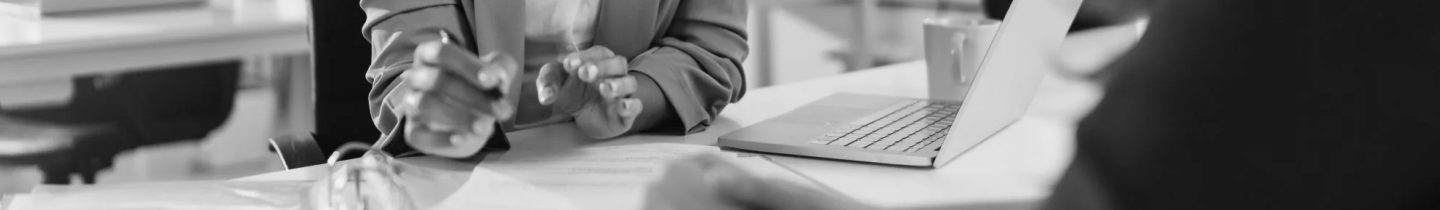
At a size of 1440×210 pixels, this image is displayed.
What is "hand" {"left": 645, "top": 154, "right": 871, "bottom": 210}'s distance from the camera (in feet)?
1.52

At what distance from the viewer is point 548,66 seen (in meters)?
0.82

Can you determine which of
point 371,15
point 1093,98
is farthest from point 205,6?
point 1093,98

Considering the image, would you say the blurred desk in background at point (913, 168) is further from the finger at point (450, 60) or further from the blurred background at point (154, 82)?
the blurred background at point (154, 82)

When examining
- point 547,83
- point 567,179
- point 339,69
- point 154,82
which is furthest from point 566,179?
point 154,82

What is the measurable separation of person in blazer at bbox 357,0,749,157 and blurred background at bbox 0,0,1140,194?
0.94 meters

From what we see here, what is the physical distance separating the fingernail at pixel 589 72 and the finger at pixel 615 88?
0.01 meters

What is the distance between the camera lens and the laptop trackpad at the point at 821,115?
38.2 inches

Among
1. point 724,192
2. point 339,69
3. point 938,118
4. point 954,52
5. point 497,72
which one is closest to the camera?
point 724,192

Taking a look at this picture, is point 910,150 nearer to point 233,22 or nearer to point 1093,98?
point 1093,98

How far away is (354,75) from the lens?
4.18ft

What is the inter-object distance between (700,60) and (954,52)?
10.3 inches

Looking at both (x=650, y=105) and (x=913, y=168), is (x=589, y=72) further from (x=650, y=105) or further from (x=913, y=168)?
(x=913, y=168)

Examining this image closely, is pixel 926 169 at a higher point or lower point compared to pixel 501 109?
lower

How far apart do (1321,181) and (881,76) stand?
947 mm
